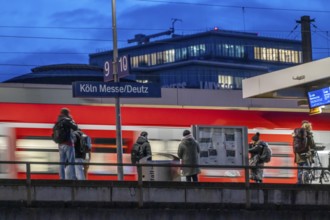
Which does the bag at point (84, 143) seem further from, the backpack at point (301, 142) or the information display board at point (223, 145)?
the information display board at point (223, 145)

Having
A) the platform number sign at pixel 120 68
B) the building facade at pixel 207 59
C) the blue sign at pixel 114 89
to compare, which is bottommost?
the blue sign at pixel 114 89

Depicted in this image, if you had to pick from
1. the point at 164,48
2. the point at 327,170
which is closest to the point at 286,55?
the point at 164,48

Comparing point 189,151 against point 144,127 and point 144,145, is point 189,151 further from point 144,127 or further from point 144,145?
point 144,127

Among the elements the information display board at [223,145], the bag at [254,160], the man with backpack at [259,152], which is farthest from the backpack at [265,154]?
the information display board at [223,145]

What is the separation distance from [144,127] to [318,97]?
A: 18.4ft

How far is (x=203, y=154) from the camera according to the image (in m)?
25.1

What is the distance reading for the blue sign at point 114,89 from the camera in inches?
807

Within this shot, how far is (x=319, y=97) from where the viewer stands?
26.5 m

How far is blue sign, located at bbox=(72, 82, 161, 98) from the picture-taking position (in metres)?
20.5

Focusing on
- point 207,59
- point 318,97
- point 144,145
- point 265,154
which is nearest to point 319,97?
point 318,97

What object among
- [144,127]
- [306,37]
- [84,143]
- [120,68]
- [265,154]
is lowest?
[265,154]

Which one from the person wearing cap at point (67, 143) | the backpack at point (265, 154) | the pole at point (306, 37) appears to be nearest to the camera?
the person wearing cap at point (67, 143)

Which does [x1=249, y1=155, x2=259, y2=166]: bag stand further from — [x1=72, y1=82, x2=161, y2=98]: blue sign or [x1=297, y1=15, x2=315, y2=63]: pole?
[x1=297, y1=15, x2=315, y2=63]: pole

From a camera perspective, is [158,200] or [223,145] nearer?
[158,200]
